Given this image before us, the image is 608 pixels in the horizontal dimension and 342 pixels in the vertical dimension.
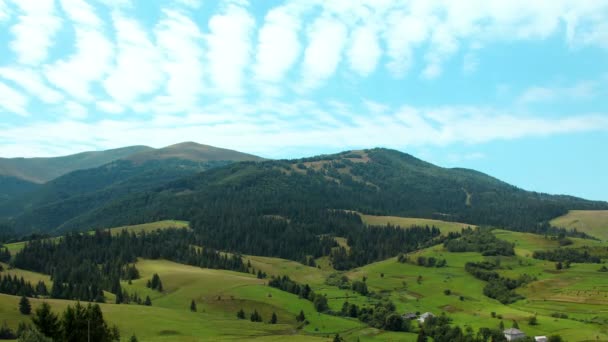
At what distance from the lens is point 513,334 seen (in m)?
143

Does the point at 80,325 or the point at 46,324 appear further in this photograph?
the point at 46,324

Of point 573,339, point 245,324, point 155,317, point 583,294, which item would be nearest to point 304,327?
point 245,324

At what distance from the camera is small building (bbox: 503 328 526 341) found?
141m

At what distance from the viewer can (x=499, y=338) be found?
14025cm

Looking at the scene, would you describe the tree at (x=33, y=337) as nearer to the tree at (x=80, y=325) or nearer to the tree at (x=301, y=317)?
the tree at (x=80, y=325)

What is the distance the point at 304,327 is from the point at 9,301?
87.5 meters

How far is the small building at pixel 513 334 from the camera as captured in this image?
141m

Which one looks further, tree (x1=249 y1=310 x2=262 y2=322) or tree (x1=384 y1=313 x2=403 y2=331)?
tree (x1=249 y1=310 x2=262 y2=322)

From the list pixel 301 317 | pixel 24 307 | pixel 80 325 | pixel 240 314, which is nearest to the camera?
pixel 80 325

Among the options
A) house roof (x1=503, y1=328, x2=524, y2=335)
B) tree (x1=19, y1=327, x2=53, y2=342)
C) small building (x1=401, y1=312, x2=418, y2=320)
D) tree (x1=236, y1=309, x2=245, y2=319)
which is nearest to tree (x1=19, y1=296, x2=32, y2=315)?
tree (x1=236, y1=309, x2=245, y2=319)

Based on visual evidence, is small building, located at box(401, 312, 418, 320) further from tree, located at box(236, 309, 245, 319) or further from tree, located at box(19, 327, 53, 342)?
tree, located at box(19, 327, 53, 342)

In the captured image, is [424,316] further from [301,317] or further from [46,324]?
[46,324]

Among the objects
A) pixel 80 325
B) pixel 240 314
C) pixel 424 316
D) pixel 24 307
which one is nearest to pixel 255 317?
pixel 240 314

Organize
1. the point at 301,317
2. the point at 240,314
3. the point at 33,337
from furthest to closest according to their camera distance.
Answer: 1. the point at 240,314
2. the point at 301,317
3. the point at 33,337
